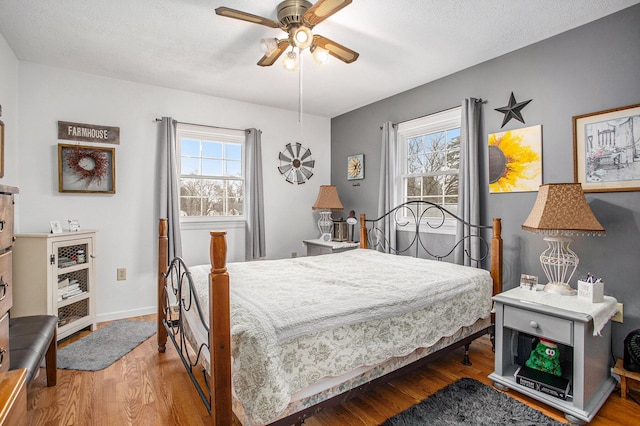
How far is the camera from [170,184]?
3.60 meters

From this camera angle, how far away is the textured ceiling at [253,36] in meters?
2.18

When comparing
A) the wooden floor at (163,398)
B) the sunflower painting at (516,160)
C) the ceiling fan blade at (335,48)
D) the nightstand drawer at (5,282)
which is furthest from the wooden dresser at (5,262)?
the sunflower painting at (516,160)

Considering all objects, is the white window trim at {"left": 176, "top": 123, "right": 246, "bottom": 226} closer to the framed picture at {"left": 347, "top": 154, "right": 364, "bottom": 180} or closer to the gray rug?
the gray rug

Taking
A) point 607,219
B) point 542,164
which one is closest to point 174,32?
point 542,164

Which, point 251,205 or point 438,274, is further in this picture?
point 251,205

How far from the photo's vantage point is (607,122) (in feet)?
7.45

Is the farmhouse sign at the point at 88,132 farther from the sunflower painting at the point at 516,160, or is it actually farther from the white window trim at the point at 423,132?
the sunflower painting at the point at 516,160

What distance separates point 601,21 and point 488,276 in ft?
6.46

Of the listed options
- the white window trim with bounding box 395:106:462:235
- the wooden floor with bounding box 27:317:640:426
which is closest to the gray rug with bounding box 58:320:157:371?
the wooden floor with bounding box 27:317:640:426

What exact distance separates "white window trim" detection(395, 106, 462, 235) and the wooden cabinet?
3.26m

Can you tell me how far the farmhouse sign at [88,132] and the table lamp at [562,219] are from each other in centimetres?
387

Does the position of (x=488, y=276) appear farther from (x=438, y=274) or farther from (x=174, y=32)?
(x=174, y=32)

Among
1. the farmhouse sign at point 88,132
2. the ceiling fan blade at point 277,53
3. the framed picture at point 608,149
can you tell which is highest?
the ceiling fan blade at point 277,53

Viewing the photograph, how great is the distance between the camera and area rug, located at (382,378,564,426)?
179 cm
